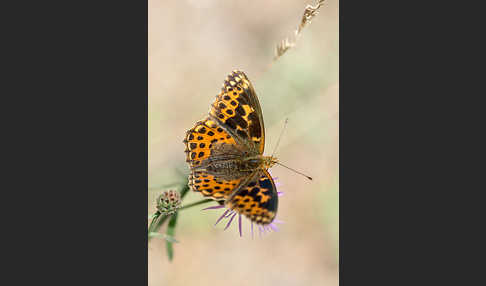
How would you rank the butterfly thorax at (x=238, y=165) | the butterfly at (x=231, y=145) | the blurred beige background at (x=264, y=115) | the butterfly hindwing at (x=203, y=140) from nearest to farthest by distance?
1. the butterfly at (x=231, y=145)
2. the butterfly thorax at (x=238, y=165)
3. the butterfly hindwing at (x=203, y=140)
4. the blurred beige background at (x=264, y=115)

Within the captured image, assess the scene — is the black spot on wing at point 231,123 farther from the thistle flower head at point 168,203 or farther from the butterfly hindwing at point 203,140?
the thistle flower head at point 168,203

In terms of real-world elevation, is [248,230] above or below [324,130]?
below

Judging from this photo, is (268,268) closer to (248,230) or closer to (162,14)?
(248,230)

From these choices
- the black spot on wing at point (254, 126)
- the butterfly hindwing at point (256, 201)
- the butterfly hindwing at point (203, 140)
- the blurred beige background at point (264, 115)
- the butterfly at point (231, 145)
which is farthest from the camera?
the blurred beige background at point (264, 115)

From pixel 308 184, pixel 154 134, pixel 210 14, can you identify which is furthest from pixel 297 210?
pixel 210 14

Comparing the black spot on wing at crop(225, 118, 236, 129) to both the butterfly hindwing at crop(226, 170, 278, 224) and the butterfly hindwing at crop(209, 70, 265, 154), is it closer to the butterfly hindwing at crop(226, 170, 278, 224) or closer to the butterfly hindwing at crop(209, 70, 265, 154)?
the butterfly hindwing at crop(209, 70, 265, 154)

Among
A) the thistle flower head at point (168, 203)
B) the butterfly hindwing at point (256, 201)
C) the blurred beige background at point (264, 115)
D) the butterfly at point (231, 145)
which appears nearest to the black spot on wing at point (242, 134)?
the butterfly at point (231, 145)

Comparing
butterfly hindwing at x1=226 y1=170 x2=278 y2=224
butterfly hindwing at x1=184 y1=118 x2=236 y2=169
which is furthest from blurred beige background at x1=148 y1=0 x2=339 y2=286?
butterfly hindwing at x1=226 y1=170 x2=278 y2=224
